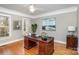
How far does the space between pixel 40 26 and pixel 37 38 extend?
0.30 m

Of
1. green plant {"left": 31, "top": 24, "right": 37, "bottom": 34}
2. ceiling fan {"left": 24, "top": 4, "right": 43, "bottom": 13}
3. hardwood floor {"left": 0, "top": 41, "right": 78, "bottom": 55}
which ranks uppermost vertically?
ceiling fan {"left": 24, "top": 4, "right": 43, "bottom": 13}

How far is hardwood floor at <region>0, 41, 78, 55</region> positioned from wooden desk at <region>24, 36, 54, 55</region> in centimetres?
9

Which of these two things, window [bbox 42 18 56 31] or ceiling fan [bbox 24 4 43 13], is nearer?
ceiling fan [bbox 24 4 43 13]

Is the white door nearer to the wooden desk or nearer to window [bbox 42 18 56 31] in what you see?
the wooden desk

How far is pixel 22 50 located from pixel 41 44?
464 mm

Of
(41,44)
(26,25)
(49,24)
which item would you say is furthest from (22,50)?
(49,24)

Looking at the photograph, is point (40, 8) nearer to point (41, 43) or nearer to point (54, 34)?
point (54, 34)

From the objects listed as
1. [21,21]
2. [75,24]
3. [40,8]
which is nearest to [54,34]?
[75,24]

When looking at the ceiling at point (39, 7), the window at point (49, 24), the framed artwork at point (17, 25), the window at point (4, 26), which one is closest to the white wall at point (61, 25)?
the window at point (49, 24)

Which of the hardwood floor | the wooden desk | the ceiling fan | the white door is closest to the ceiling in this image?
the ceiling fan

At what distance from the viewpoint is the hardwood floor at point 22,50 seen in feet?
6.10

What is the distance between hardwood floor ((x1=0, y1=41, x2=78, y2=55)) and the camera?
1858 millimetres
